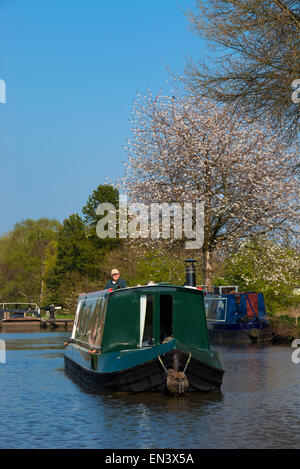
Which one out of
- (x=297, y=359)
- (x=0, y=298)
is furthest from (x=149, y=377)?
(x=0, y=298)

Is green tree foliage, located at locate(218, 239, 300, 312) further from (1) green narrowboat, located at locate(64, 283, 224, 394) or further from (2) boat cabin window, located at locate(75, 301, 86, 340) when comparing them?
(1) green narrowboat, located at locate(64, 283, 224, 394)

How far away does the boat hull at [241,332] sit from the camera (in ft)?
126

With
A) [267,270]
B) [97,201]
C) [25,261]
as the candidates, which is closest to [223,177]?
[267,270]

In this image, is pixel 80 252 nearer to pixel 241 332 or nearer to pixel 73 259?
pixel 73 259

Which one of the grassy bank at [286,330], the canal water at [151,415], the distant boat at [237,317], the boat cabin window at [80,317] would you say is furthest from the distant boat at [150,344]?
the distant boat at [237,317]

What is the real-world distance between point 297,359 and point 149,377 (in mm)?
12041

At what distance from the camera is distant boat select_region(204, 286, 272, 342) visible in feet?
128

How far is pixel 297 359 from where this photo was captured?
28.7 meters

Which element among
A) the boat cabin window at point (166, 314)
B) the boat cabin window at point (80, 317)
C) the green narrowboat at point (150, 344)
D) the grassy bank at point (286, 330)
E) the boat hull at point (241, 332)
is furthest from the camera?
the boat hull at point (241, 332)

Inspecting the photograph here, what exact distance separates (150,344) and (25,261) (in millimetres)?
80557

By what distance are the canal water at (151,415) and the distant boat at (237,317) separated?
47.0 ft

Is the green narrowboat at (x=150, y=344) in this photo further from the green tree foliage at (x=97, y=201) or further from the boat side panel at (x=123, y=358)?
the green tree foliage at (x=97, y=201)

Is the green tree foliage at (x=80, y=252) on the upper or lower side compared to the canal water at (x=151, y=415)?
upper

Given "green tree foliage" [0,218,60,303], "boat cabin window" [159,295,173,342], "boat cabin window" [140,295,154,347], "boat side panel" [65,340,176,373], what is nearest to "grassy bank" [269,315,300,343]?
"boat cabin window" [159,295,173,342]
